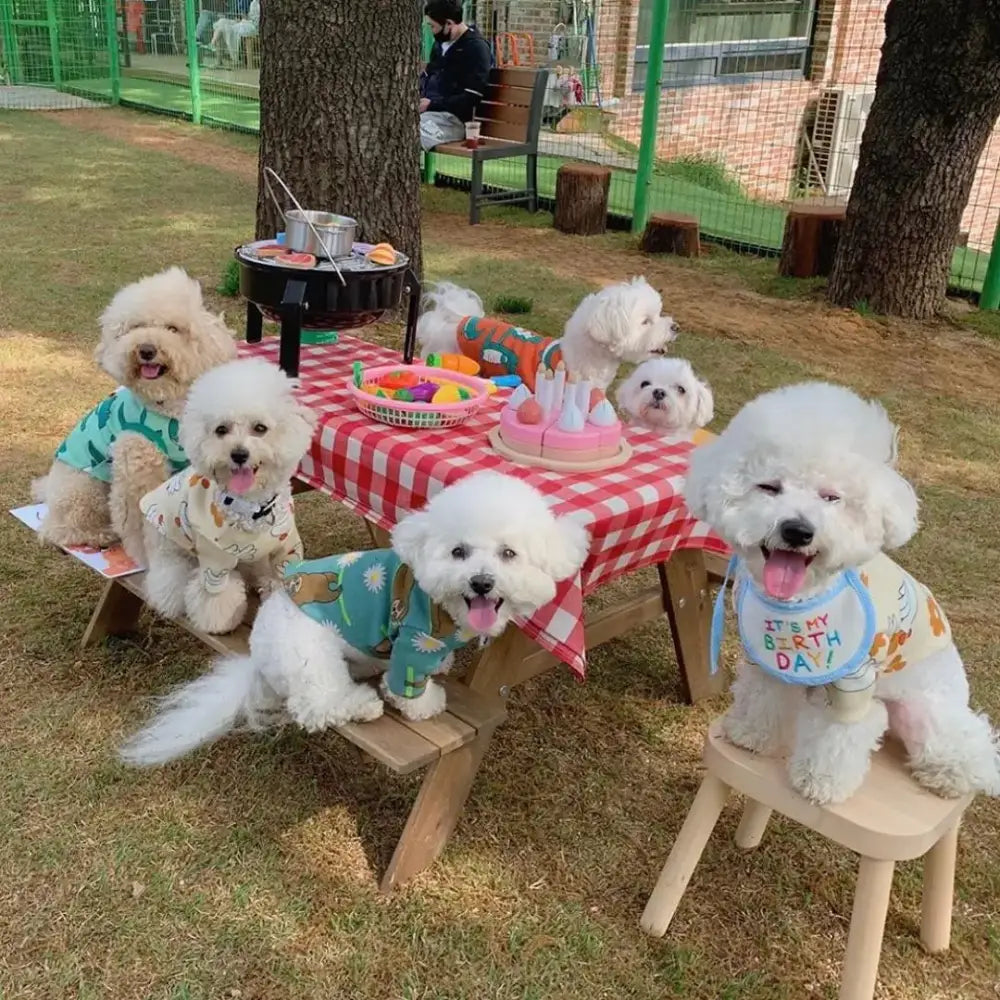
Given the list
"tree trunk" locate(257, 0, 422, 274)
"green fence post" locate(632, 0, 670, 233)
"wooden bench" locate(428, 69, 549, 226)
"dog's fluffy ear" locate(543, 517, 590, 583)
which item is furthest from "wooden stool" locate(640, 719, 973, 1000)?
"wooden bench" locate(428, 69, 549, 226)

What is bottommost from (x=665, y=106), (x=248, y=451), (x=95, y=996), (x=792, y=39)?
(x=95, y=996)

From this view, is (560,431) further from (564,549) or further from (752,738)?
(752,738)

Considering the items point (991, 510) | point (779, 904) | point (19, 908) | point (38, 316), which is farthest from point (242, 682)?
point (38, 316)

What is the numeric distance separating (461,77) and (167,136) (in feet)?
17.6

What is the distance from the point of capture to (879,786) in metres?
1.93

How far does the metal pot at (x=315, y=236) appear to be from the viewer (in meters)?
3.21

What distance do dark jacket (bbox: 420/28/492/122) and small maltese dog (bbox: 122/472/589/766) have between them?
8.49 meters

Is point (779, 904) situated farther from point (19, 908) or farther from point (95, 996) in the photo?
point (19, 908)

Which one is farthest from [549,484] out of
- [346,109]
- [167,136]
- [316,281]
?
[167,136]

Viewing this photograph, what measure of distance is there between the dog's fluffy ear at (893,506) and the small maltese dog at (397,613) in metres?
0.63

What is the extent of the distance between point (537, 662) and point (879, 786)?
1022mm

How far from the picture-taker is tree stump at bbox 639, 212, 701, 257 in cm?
853

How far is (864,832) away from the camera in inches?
71.6

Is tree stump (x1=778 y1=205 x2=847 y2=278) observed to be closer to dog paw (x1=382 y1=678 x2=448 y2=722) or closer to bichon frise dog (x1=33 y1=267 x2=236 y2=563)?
bichon frise dog (x1=33 y1=267 x2=236 y2=563)
